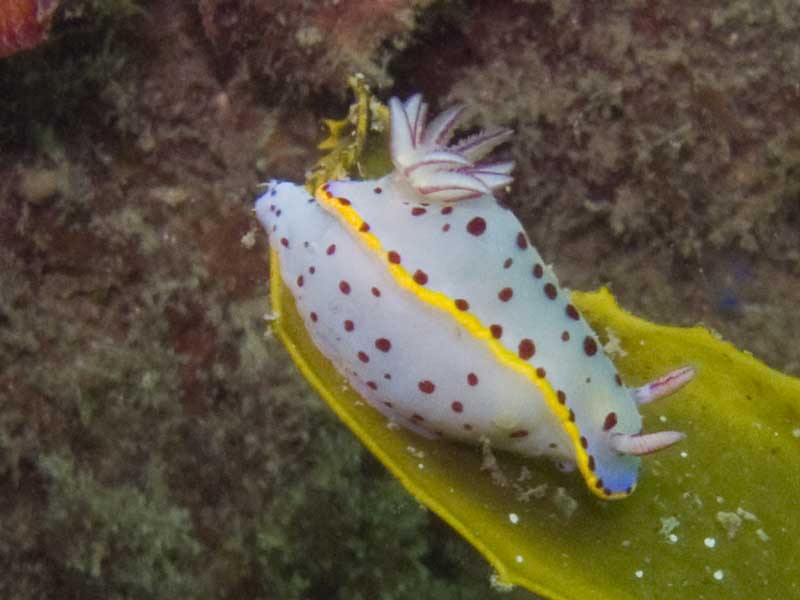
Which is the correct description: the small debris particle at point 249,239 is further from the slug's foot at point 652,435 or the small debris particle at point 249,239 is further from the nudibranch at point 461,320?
the slug's foot at point 652,435

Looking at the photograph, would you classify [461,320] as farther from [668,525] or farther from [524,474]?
[668,525]

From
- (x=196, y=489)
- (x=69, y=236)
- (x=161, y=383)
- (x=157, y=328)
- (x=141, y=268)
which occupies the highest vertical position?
(x=69, y=236)

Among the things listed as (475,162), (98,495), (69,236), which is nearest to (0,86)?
(69,236)

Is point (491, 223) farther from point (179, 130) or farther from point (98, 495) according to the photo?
point (98, 495)

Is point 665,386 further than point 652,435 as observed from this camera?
Yes

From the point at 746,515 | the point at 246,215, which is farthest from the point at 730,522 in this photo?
the point at 246,215
